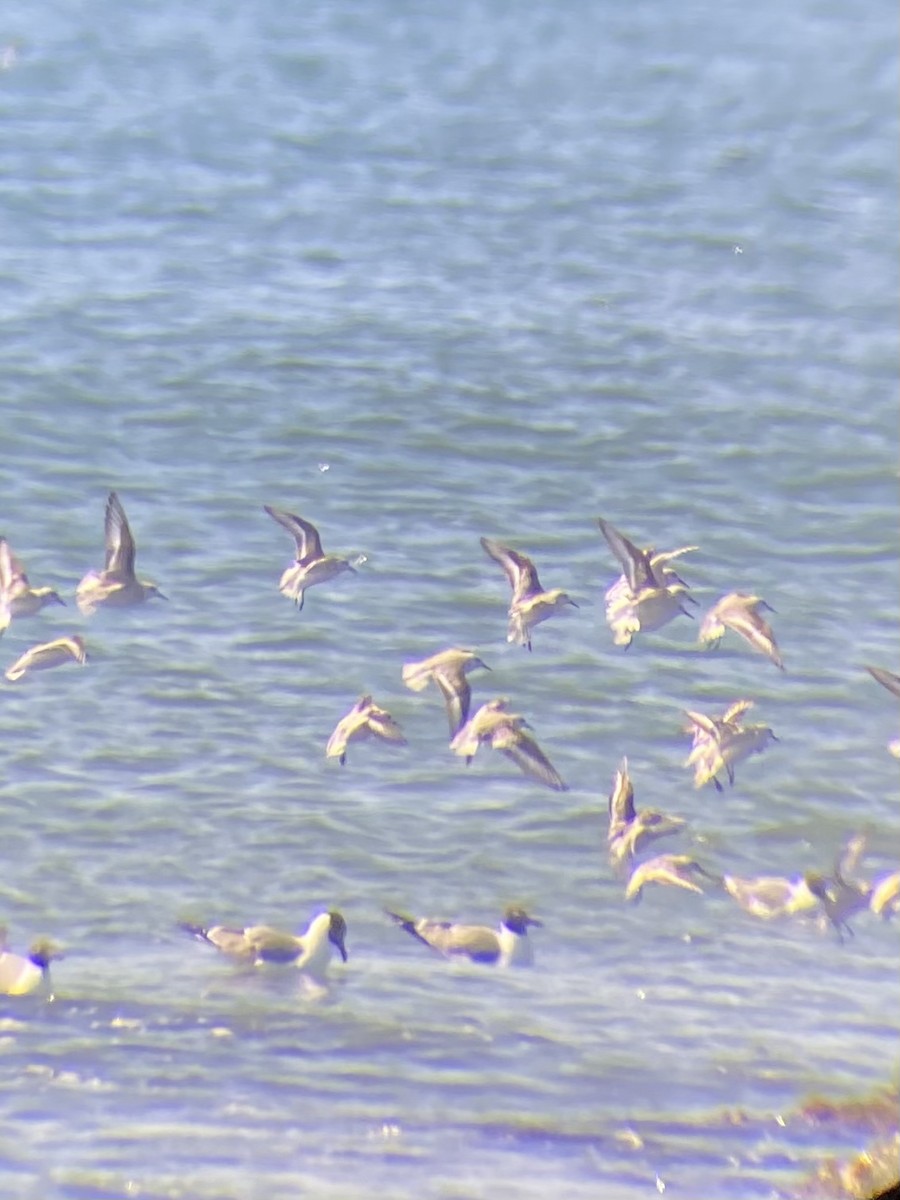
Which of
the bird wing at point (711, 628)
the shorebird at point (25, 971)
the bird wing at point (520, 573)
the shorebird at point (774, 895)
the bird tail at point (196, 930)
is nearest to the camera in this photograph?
the shorebird at point (25, 971)

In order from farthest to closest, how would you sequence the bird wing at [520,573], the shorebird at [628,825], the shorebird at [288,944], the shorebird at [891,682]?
the bird wing at [520,573], the shorebird at [891,682], the shorebird at [628,825], the shorebird at [288,944]

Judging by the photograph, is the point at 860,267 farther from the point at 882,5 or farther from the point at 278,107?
the point at 278,107

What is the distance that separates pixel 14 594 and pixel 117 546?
473 millimetres

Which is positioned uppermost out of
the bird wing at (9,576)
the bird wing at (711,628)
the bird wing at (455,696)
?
the bird wing at (9,576)

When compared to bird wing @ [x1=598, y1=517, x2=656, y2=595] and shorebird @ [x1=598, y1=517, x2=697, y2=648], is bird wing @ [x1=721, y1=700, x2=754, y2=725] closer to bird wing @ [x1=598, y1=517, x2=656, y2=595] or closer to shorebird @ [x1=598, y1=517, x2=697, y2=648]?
shorebird @ [x1=598, y1=517, x2=697, y2=648]

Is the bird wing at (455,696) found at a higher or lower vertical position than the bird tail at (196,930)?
higher

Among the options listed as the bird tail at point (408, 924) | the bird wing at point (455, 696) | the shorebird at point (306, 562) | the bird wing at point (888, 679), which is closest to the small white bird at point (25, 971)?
the bird tail at point (408, 924)

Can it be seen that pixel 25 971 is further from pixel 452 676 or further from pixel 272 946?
pixel 452 676

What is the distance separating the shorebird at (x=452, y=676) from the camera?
635cm

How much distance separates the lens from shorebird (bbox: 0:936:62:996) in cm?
486

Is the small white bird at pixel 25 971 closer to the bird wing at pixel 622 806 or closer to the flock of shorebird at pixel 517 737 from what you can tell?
the flock of shorebird at pixel 517 737

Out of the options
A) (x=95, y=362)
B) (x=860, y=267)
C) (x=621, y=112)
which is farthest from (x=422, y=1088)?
(x=621, y=112)

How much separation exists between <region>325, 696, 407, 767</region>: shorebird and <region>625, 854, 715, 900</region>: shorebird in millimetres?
1080

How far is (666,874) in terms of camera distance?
220 inches
